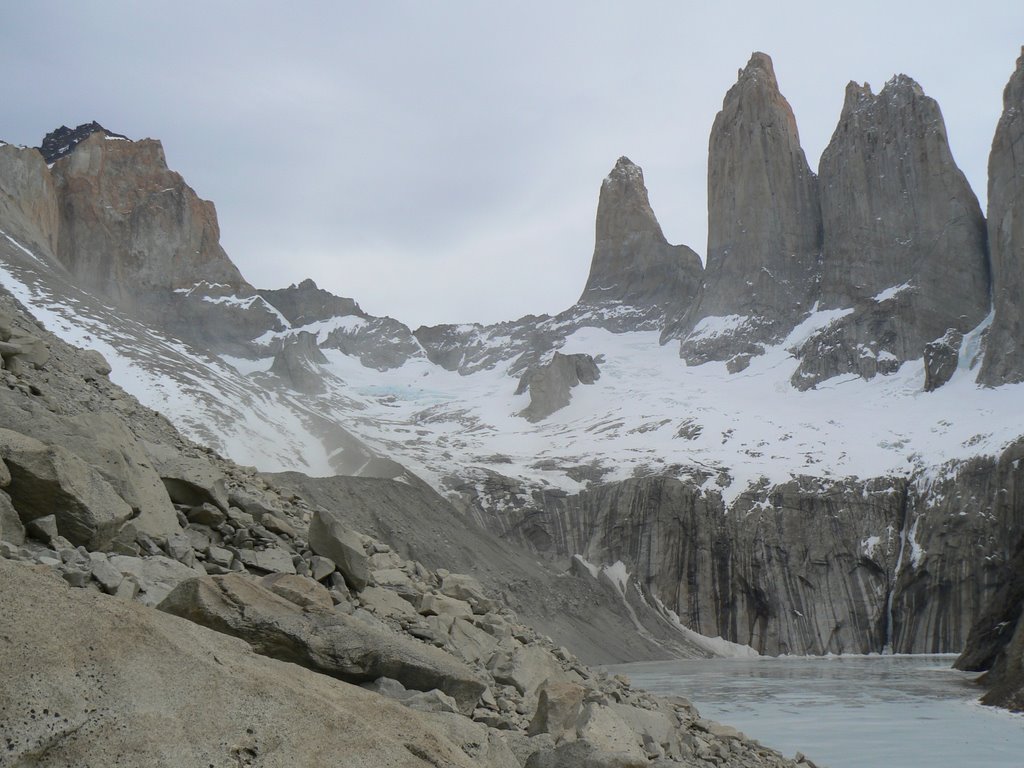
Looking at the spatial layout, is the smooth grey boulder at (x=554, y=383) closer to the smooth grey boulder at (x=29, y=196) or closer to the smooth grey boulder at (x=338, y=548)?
the smooth grey boulder at (x=29, y=196)

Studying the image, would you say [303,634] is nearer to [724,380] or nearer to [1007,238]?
[1007,238]

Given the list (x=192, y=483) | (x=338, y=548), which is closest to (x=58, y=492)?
(x=192, y=483)

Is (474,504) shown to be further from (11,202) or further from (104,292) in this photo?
(104,292)

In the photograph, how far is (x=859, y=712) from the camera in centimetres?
3288

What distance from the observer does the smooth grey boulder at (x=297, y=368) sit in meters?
167

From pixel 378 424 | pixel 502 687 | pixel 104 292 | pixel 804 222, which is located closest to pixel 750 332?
pixel 804 222

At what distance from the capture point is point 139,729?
183 inches

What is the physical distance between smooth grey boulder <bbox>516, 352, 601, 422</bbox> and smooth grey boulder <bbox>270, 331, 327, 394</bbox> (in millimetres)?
42884

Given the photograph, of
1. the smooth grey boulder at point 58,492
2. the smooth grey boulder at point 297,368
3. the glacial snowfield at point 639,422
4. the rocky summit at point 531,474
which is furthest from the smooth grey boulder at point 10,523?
the smooth grey boulder at point 297,368

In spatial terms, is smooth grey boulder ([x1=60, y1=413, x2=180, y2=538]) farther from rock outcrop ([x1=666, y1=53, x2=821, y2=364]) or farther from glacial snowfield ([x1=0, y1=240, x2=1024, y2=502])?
rock outcrop ([x1=666, y1=53, x2=821, y2=364])

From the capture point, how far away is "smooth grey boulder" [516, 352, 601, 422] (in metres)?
144

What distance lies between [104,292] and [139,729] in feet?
524

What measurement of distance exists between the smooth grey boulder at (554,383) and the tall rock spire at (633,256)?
118 ft

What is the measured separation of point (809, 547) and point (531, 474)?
28987mm
